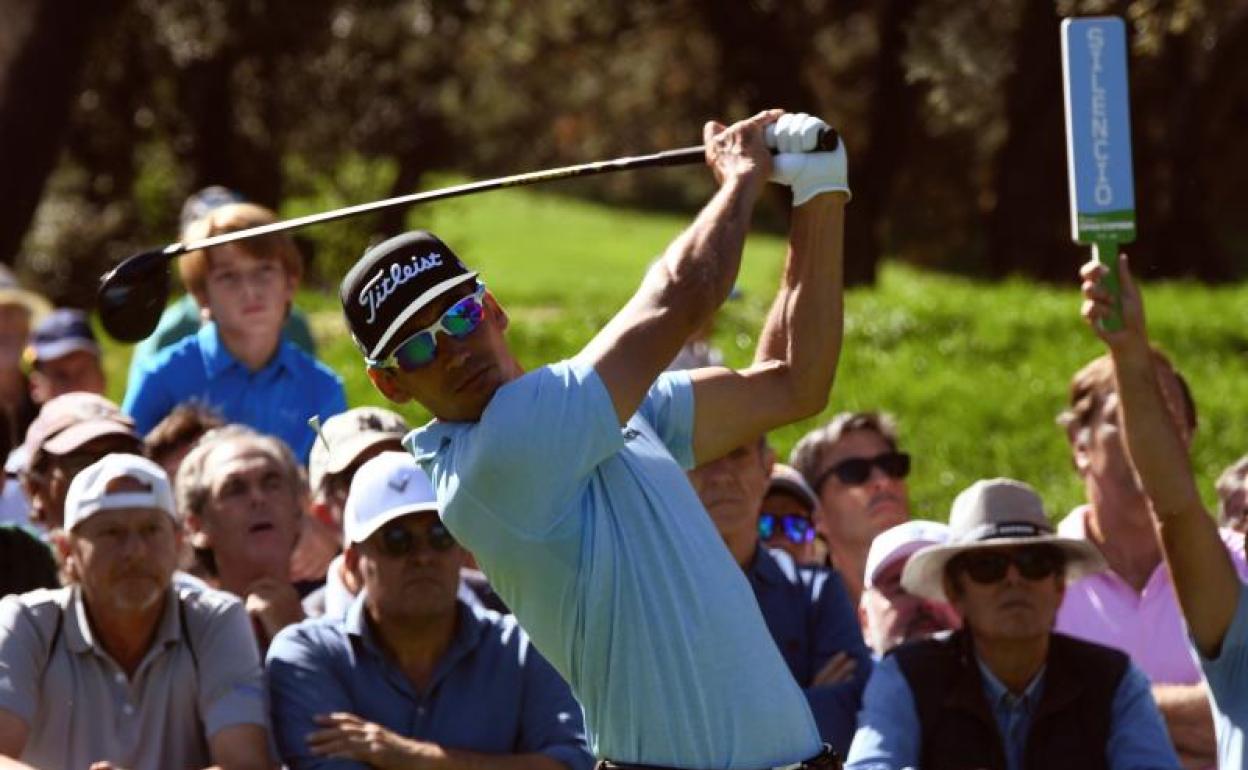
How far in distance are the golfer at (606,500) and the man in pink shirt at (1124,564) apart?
253 cm

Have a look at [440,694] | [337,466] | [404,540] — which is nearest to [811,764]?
[440,694]

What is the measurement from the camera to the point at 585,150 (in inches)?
1096

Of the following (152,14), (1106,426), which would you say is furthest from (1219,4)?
(152,14)

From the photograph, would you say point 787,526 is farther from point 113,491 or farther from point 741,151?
point 741,151

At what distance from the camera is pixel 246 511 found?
24.0 ft

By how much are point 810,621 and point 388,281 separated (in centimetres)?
261

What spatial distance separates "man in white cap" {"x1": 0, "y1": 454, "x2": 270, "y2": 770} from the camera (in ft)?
21.1

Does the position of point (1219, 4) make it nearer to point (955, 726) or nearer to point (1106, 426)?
point (1106, 426)

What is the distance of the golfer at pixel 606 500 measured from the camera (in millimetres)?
4695

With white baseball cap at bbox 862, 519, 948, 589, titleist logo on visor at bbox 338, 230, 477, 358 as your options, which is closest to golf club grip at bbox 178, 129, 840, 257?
titleist logo on visor at bbox 338, 230, 477, 358

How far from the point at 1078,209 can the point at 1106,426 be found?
184cm

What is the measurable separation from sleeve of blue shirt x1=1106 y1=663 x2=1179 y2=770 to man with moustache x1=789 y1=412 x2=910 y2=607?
1764 millimetres

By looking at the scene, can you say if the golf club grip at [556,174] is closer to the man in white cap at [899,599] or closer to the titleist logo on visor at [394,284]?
the titleist logo on visor at [394,284]

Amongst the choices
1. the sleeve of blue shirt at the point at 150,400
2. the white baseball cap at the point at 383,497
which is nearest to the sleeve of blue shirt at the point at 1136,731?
the white baseball cap at the point at 383,497
